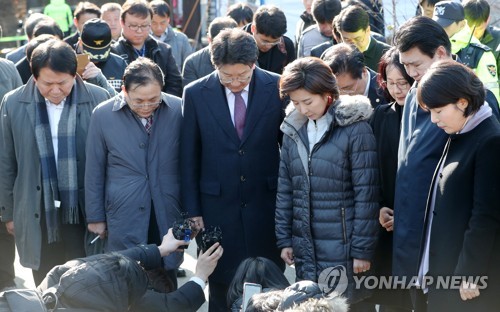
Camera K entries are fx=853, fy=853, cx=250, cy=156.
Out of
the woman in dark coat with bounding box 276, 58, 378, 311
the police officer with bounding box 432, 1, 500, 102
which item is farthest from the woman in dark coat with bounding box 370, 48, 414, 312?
the police officer with bounding box 432, 1, 500, 102

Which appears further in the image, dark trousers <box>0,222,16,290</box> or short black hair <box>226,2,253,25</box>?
short black hair <box>226,2,253,25</box>

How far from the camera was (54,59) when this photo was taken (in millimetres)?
5062

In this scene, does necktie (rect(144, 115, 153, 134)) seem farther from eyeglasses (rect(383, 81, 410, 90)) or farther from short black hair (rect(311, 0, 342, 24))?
short black hair (rect(311, 0, 342, 24))

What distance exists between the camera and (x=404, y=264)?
424 centimetres

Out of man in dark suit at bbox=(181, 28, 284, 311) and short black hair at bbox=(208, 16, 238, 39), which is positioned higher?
short black hair at bbox=(208, 16, 238, 39)

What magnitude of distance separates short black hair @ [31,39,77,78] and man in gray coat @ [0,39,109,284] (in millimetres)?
14

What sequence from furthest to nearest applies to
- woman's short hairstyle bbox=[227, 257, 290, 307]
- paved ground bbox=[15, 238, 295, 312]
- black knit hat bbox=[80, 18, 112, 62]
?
paved ground bbox=[15, 238, 295, 312], black knit hat bbox=[80, 18, 112, 62], woman's short hairstyle bbox=[227, 257, 290, 307]

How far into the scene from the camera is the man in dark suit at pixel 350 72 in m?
5.08

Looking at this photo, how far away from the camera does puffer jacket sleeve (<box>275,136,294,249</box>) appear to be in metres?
4.65

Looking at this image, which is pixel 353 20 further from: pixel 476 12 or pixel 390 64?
pixel 390 64

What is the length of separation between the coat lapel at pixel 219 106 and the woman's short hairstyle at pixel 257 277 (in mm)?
1002

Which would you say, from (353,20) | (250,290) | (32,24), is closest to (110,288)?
(250,290)

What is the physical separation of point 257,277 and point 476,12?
A: 4.06m

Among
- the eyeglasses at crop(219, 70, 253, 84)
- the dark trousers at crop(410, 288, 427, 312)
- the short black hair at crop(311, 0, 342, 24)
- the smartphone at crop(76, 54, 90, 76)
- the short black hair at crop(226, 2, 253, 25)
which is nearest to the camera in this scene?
the dark trousers at crop(410, 288, 427, 312)
